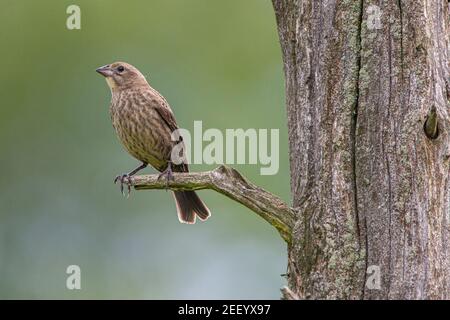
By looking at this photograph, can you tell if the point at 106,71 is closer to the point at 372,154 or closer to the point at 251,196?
the point at 251,196

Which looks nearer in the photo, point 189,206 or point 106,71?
point 189,206

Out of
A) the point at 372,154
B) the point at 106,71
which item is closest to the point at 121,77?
the point at 106,71

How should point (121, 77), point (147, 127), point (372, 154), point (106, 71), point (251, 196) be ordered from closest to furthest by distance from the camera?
point (372, 154)
point (251, 196)
point (147, 127)
point (121, 77)
point (106, 71)

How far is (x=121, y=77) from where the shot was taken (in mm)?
7012

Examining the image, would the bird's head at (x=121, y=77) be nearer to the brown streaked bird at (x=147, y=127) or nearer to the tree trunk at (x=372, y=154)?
the brown streaked bird at (x=147, y=127)

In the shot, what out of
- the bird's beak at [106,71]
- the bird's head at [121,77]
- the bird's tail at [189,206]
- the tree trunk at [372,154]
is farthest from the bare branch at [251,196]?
the bird's beak at [106,71]

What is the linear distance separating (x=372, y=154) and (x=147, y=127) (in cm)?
290

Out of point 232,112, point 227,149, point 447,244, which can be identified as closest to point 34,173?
point 232,112

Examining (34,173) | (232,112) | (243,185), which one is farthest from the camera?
(34,173)

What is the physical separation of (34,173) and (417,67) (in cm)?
694

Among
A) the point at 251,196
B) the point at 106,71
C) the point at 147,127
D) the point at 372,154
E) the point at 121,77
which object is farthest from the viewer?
the point at 106,71

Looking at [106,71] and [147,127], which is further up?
[106,71]

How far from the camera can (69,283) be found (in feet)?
19.4

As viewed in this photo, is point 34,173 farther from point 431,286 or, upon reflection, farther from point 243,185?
point 431,286
